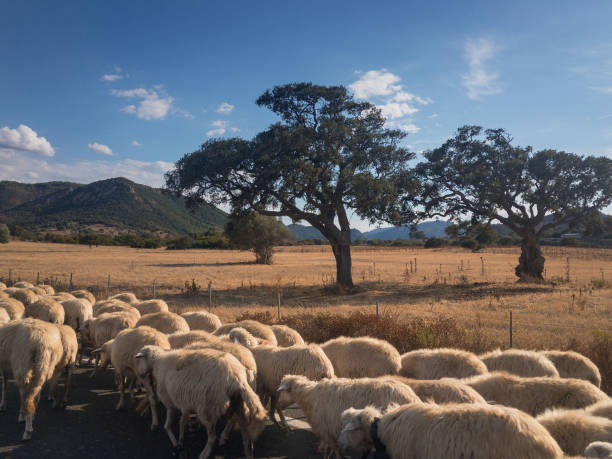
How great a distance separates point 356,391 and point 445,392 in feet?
3.90

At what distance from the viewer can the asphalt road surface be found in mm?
5840

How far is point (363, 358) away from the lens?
741 centimetres

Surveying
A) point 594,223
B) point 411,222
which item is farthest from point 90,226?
point 594,223

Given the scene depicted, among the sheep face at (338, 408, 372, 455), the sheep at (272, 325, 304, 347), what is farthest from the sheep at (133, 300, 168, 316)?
the sheep face at (338, 408, 372, 455)

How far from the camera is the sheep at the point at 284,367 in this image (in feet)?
22.4

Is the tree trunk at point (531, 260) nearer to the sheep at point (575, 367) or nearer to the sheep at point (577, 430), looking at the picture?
the sheep at point (575, 367)

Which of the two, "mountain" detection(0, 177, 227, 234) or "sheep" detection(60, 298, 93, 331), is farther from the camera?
"mountain" detection(0, 177, 227, 234)

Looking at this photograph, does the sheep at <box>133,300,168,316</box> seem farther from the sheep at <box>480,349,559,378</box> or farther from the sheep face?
the sheep at <box>480,349,559,378</box>

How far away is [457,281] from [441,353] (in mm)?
24606

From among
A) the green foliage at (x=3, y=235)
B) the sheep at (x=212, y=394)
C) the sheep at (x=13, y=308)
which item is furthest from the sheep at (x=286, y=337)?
the green foliage at (x=3, y=235)

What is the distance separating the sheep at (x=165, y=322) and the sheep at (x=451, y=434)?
6258 mm

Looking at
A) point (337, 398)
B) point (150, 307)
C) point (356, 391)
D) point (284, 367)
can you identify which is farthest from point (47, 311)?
point (356, 391)

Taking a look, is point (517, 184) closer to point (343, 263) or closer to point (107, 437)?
point (343, 263)

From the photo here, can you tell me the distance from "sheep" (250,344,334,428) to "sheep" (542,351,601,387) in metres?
4.08
